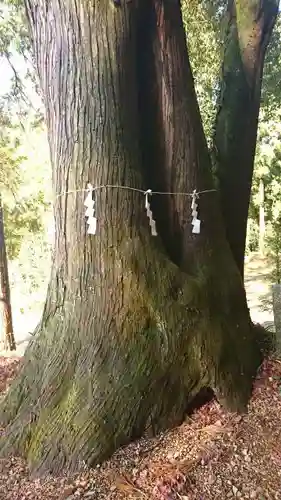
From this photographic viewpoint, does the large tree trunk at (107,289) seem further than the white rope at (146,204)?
No

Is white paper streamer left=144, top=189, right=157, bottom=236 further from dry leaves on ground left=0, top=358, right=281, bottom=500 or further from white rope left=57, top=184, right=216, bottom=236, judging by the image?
dry leaves on ground left=0, top=358, right=281, bottom=500

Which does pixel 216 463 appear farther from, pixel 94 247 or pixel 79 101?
pixel 79 101

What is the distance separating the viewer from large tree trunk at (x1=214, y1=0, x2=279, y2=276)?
10.5 ft

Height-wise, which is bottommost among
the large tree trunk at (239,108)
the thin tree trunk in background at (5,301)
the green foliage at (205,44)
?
the thin tree trunk in background at (5,301)

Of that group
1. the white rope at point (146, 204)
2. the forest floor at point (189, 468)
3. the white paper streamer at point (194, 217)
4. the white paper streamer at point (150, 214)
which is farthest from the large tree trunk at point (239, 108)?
the forest floor at point (189, 468)

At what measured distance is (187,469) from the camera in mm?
2152

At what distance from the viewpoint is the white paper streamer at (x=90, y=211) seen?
8.00ft

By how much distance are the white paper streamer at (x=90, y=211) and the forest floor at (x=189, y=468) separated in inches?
45.3

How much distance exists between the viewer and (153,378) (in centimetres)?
242

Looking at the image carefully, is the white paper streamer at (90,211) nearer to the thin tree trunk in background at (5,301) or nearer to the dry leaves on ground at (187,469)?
the dry leaves on ground at (187,469)

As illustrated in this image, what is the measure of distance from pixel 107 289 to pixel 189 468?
0.98 metres

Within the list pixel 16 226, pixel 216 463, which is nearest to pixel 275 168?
pixel 16 226

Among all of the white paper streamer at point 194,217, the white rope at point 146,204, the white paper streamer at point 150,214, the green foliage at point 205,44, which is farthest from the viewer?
the green foliage at point 205,44

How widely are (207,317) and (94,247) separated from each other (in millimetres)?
781
